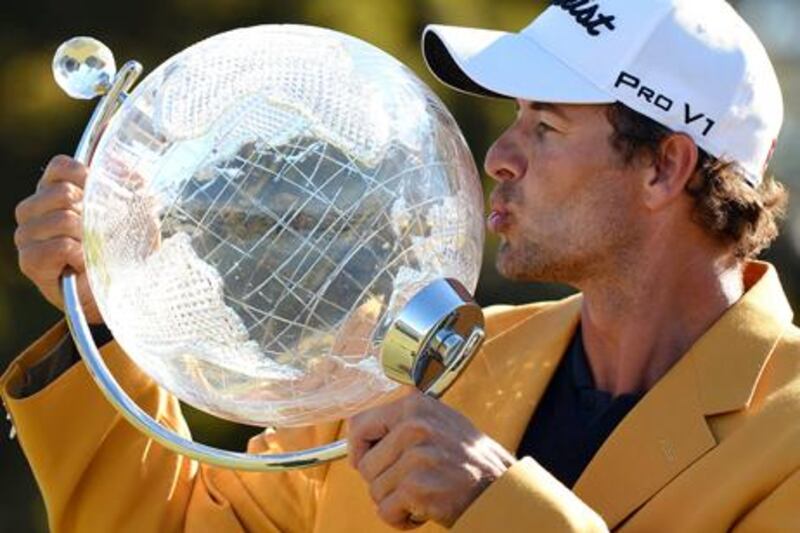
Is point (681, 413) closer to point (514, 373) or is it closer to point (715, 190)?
point (514, 373)

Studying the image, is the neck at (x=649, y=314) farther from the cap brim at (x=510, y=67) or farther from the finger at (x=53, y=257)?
the finger at (x=53, y=257)

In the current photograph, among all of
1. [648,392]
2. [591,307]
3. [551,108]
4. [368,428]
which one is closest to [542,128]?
[551,108]

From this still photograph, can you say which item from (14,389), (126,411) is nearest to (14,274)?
(14,389)

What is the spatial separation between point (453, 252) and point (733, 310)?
0.67m

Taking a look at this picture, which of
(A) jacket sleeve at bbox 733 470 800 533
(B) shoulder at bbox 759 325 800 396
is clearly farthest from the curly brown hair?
(A) jacket sleeve at bbox 733 470 800 533

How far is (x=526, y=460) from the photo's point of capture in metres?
3.39

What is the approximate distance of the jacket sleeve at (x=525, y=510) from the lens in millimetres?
3320

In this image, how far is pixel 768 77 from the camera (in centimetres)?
388

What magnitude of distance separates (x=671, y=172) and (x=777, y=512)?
2.19 ft

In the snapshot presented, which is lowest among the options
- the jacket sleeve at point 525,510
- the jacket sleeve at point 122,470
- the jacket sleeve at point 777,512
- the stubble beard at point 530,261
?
the jacket sleeve at point 122,470

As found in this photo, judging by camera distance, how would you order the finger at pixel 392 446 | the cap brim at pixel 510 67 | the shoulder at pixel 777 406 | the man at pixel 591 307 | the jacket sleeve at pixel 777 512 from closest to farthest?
the finger at pixel 392 446 < the jacket sleeve at pixel 777 512 < the shoulder at pixel 777 406 < the man at pixel 591 307 < the cap brim at pixel 510 67

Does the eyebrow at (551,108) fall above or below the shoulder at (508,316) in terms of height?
above

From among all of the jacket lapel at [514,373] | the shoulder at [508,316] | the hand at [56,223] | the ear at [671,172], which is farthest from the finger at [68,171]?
the ear at [671,172]

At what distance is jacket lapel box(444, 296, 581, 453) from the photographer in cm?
377
